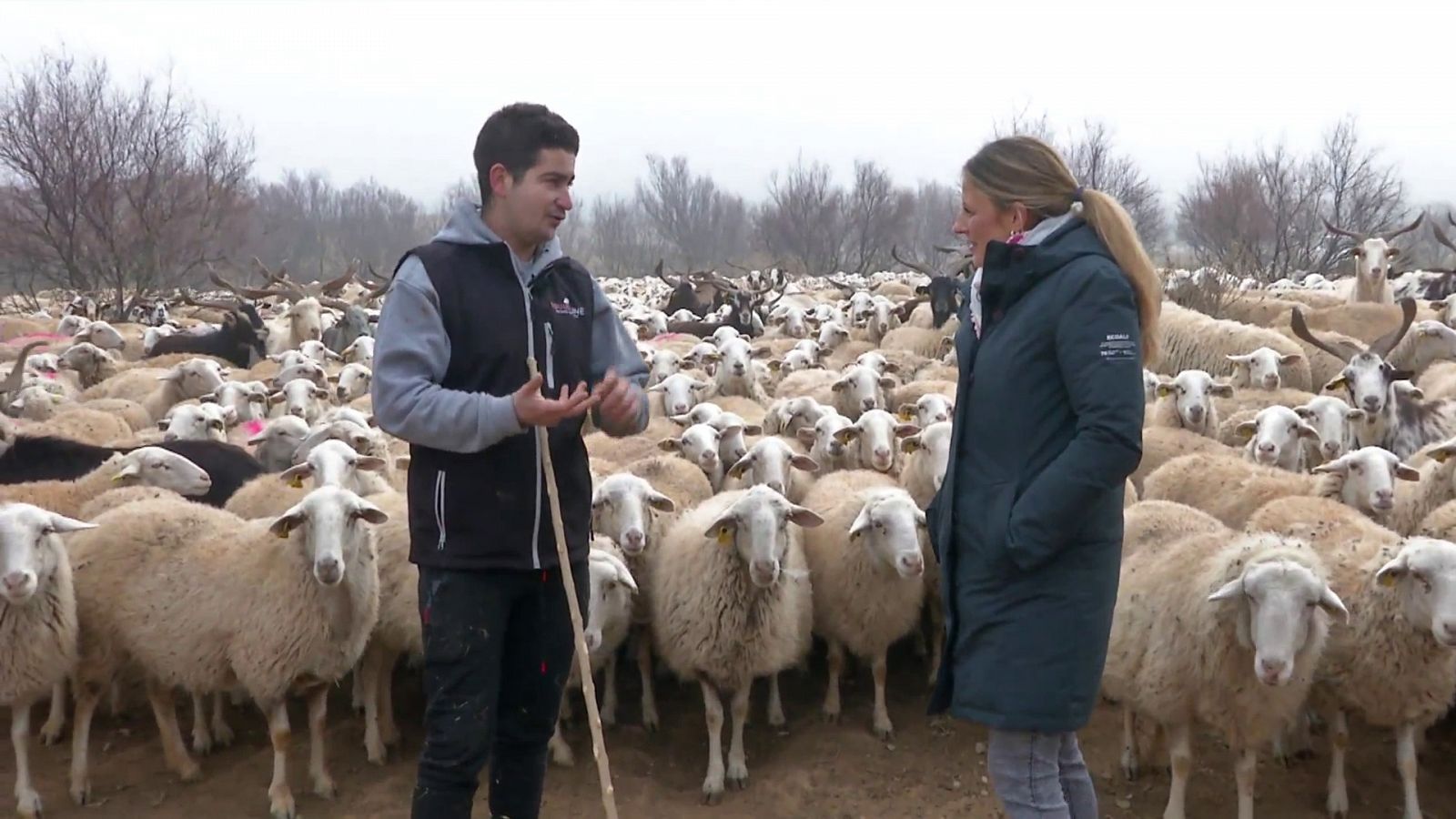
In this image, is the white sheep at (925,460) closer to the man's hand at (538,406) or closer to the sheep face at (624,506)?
the sheep face at (624,506)

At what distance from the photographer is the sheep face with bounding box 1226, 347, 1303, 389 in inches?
350

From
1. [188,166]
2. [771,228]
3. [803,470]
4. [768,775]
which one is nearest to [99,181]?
[188,166]

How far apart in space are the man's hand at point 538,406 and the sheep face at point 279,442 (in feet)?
18.2

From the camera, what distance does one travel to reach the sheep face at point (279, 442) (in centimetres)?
720

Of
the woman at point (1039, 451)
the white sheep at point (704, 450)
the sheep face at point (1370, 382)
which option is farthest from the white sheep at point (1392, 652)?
the white sheep at point (704, 450)

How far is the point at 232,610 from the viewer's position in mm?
4480

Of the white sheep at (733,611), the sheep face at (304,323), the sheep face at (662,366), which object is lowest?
the white sheep at (733,611)

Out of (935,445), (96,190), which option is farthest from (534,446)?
(96,190)

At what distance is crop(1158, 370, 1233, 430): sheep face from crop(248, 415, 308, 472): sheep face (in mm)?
6293

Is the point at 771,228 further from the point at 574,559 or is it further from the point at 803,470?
the point at 574,559

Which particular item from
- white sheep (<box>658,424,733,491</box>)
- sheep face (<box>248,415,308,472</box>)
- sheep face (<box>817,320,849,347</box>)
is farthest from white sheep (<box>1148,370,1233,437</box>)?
sheep face (<box>817,320,849,347</box>)

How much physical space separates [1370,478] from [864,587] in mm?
2699

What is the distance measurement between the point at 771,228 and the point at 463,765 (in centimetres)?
4606

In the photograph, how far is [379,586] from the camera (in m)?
4.88
